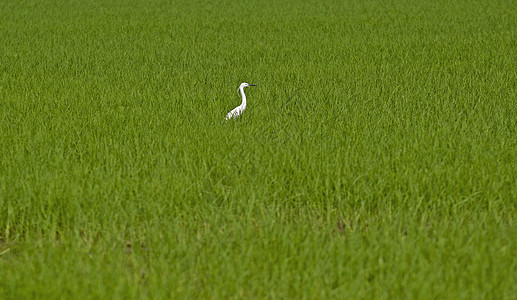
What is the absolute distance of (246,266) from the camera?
2.69m

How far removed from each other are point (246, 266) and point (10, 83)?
18.8 ft

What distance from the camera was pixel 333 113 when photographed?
551 cm

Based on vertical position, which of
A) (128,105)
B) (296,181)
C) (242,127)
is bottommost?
(296,181)

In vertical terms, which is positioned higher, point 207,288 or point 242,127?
point 242,127

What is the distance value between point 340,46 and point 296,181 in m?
6.82

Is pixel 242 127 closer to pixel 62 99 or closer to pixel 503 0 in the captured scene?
pixel 62 99

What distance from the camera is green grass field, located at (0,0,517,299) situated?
261 cm

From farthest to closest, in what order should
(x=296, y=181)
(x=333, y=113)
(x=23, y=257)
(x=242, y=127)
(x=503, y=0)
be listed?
(x=503, y=0), (x=333, y=113), (x=242, y=127), (x=296, y=181), (x=23, y=257)

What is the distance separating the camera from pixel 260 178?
3.83 m

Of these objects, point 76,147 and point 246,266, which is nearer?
point 246,266

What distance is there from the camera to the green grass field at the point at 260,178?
261 cm

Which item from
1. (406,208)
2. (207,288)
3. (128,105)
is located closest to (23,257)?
(207,288)

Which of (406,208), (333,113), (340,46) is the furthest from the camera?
(340,46)

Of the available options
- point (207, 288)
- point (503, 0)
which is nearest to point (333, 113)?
point (207, 288)
